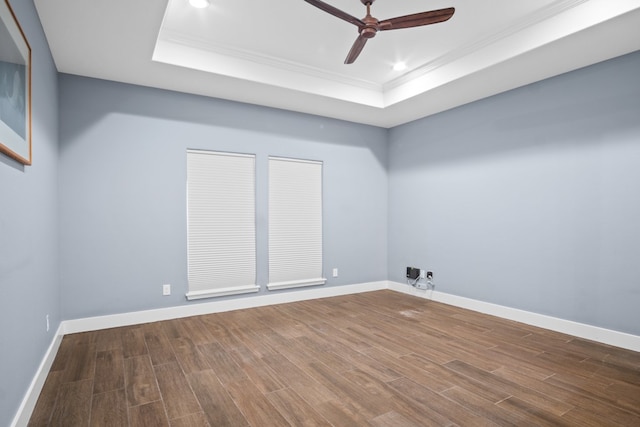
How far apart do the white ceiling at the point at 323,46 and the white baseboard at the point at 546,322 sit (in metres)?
2.55

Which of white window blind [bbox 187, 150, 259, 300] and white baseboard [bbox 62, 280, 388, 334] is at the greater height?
white window blind [bbox 187, 150, 259, 300]

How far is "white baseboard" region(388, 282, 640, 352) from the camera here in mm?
3085

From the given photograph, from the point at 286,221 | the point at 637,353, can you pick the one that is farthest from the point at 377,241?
the point at 637,353

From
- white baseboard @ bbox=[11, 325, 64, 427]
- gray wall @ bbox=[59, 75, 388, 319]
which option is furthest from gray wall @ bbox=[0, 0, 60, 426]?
gray wall @ bbox=[59, 75, 388, 319]

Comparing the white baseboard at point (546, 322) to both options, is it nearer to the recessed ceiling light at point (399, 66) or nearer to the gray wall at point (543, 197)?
the gray wall at point (543, 197)

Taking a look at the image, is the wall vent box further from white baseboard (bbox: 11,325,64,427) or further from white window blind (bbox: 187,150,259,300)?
white baseboard (bbox: 11,325,64,427)

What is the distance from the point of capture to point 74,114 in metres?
3.56

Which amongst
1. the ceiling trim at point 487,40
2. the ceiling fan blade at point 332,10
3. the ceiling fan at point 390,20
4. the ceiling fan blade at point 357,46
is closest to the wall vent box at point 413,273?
the ceiling trim at point 487,40

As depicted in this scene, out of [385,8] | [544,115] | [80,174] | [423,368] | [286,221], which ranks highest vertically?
[385,8]

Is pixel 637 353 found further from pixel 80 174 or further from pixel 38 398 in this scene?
pixel 80 174

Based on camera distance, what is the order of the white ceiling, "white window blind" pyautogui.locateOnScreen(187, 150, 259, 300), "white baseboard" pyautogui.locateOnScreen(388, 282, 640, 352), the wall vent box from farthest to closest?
the wall vent box
"white window blind" pyautogui.locateOnScreen(187, 150, 259, 300)
"white baseboard" pyautogui.locateOnScreen(388, 282, 640, 352)
the white ceiling

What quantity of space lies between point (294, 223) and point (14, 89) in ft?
11.1

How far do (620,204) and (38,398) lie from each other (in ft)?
16.0

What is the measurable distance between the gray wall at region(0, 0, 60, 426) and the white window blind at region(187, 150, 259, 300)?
4.38 feet
